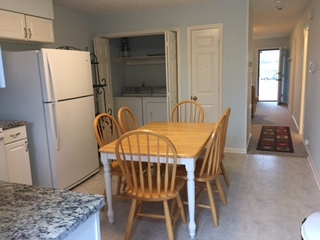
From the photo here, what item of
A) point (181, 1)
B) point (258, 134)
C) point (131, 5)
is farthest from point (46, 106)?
point (258, 134)

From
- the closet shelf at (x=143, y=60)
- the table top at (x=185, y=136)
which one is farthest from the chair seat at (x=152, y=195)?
the closet shelf at (x=143, y=60)

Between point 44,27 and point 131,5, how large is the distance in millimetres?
1450

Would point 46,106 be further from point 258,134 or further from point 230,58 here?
point 258,134

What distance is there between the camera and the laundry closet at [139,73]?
5.39m

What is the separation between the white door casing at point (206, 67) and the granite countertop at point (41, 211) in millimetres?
3672

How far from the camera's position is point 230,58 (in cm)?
423

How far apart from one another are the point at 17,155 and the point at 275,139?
436cm

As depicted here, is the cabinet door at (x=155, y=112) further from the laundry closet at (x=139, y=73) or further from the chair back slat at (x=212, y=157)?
the chair back slat at (x=212, y=157)

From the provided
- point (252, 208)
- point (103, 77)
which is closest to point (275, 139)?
point (252, 208)

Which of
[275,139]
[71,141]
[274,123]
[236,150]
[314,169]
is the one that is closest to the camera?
[71,141]

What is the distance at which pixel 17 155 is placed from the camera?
2.75m

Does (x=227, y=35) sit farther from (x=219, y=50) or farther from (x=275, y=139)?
(x=275, y=139)

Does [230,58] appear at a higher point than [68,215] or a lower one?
higher

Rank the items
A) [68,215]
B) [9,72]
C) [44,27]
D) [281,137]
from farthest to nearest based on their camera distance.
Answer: [281,137] → [44,27] → [9,72] → [68,215]
